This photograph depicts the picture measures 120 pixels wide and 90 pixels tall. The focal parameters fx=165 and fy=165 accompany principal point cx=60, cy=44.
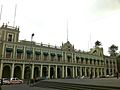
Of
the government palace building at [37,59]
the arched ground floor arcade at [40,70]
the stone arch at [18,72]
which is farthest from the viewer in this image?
the stone arch at [18,72]

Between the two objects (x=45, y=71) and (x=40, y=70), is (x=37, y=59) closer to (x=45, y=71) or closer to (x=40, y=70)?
(x=40, y=70)

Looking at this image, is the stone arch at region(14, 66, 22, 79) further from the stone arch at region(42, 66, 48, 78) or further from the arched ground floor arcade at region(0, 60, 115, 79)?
the stone arch at region(42, 66, 48, 78)

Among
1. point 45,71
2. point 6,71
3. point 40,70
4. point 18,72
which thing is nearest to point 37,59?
point 40,70

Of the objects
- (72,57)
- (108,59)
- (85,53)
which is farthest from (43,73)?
(108,59)

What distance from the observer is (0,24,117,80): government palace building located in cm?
4296

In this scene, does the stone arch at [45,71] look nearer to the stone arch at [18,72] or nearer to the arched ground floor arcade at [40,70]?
the arched ground floor arcade at [40,70]

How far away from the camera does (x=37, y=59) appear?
158ft

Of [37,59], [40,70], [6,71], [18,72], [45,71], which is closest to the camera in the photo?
[6,71]

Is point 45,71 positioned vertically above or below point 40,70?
below

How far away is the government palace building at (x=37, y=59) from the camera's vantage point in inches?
1691

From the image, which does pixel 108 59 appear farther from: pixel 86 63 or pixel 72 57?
pixel 72 57

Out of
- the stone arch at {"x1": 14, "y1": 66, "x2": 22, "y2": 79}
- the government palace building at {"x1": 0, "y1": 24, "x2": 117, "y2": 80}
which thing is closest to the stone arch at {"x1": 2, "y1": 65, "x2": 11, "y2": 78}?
the government palace building at {"x1": 0, "y1": 24, "x2": 117, "y2": 80}

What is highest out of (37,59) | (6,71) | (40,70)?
(37,59)

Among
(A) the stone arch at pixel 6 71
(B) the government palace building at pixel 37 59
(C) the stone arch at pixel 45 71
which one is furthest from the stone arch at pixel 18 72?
(C) the stone arch at pixel 45 71
